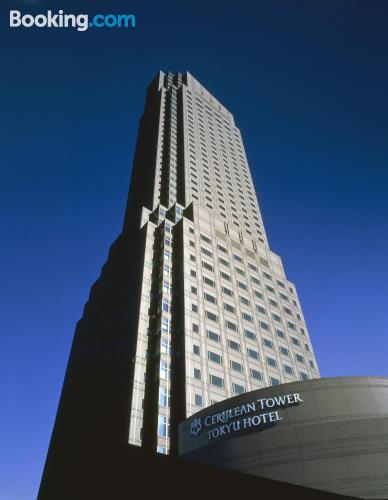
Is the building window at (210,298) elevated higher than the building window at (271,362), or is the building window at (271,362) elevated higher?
the building window at (210,298)

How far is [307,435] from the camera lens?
29.7 metres

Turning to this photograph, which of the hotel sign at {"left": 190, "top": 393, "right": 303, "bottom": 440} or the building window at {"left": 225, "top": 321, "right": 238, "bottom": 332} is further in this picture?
the building window at {"left": 225, "top": 321, "right": 238, "bottom": 332}

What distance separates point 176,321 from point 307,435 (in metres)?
24.9

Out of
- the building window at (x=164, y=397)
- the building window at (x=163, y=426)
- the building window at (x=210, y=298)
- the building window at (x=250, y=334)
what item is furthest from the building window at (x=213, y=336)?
the building window at (x=163, y=426)

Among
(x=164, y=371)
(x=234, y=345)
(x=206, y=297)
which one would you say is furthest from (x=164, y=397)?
(x=206, y=297)

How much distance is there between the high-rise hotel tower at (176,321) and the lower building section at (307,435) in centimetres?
667

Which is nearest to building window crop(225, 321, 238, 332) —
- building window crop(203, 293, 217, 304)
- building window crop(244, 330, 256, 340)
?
building window crop(244, 330, 256, 340)

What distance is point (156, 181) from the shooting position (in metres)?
85.8

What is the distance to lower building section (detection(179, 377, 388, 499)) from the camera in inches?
1061

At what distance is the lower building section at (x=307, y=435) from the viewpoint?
2695 centimetres

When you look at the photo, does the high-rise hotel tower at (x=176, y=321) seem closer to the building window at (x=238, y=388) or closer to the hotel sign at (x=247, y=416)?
the building window at (x=238, y=388)

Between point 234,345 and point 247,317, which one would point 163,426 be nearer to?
point 234,345

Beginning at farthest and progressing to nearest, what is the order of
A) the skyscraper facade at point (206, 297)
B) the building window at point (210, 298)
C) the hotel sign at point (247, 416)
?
the building window at point (210, 298)
the skyscraper facade at point (206, 297)
the hotel sign at point (247, 416)

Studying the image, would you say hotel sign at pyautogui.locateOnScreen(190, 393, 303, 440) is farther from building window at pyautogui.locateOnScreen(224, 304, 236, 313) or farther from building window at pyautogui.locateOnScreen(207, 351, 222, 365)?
building window at pyautogui.locateOnScreen(224, 304, 236, 313)
